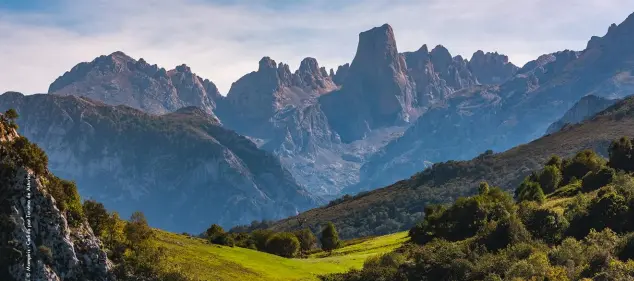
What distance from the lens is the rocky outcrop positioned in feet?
178

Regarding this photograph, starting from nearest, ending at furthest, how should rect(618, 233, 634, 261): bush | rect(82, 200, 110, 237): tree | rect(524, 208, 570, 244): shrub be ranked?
rect(618, 233, 634, 261): bush, rect(82, 200, 110, 237): tree, rect(524, 208, 570, 244): shrub

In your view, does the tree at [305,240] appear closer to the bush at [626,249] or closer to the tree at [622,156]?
the tree at [622,156]

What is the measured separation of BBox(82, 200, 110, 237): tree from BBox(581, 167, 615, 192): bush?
8363cm

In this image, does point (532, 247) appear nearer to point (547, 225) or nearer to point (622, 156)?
point (547, 225)

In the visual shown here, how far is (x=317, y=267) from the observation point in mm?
93625

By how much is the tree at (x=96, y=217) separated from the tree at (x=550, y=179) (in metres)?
103

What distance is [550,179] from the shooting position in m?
139

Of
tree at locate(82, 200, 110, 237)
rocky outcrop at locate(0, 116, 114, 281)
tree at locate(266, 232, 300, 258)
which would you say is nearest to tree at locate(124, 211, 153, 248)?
tree at locate(82, 200, 110, 237)

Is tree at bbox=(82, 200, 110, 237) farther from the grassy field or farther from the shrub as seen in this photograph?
the shrub

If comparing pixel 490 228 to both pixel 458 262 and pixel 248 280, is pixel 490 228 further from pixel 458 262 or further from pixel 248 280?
pixel 248 280

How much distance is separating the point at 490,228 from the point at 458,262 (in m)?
12.9

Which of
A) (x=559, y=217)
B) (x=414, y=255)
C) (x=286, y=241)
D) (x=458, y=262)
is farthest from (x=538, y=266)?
(x=286, y=241)

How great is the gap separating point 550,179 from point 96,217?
351 feet

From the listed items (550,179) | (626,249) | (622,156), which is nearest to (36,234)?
(626,249)
